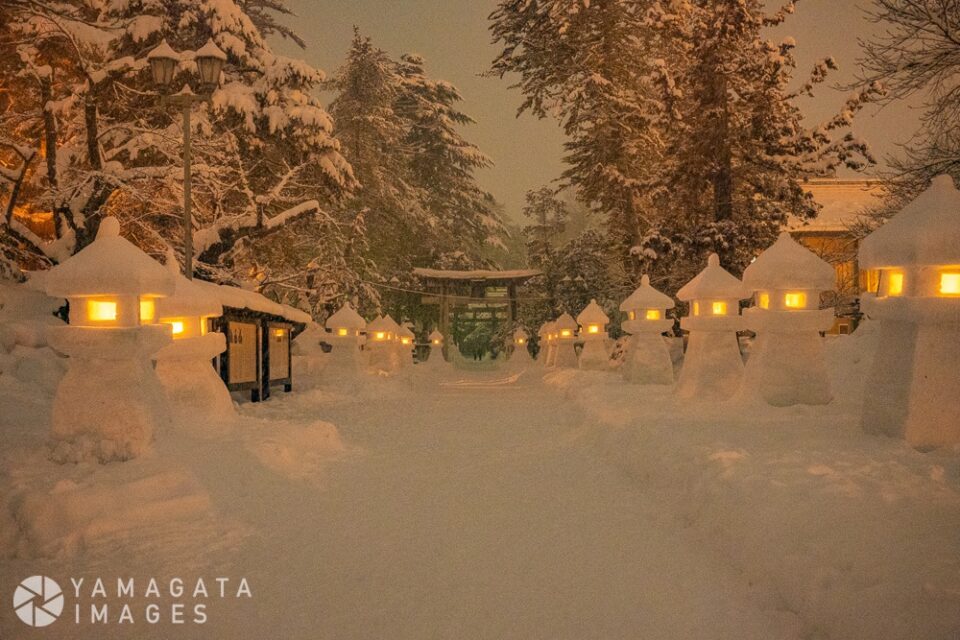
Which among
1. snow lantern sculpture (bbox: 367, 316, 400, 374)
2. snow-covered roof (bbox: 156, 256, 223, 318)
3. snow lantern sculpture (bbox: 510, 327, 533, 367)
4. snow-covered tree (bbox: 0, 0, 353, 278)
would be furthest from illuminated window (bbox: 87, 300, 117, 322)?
snow lantern sculpture (bbox: 510, 327, 533, 367)

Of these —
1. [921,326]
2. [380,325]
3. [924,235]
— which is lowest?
[380,325]

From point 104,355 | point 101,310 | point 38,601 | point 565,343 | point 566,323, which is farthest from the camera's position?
point 566,323

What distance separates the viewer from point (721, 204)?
16.4 m

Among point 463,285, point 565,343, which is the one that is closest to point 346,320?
→ point 565,343

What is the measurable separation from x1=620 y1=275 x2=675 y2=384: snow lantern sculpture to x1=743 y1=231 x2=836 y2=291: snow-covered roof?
5649 millimetres

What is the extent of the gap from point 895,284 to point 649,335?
895cm

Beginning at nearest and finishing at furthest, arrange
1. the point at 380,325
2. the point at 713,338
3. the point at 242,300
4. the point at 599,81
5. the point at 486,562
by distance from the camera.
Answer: the point at 486,562 < the point at 713,338 < the point at 242,300 < the point at 599,81 < the point at 380,325

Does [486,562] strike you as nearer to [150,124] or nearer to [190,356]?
[190,356]

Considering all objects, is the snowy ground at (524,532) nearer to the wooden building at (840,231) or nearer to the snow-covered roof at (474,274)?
the wooden building at (840,231)

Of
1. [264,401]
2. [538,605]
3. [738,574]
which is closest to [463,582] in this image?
[538,605]

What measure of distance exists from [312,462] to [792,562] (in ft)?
18.5

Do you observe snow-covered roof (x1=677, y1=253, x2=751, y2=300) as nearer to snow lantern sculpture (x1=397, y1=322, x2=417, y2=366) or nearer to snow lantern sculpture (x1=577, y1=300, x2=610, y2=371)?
snow lantern sculpture (x1=577, y1=300, x2=610, y2=371)

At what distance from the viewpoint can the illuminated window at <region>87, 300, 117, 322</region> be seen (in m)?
6.54

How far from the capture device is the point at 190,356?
358 inches
